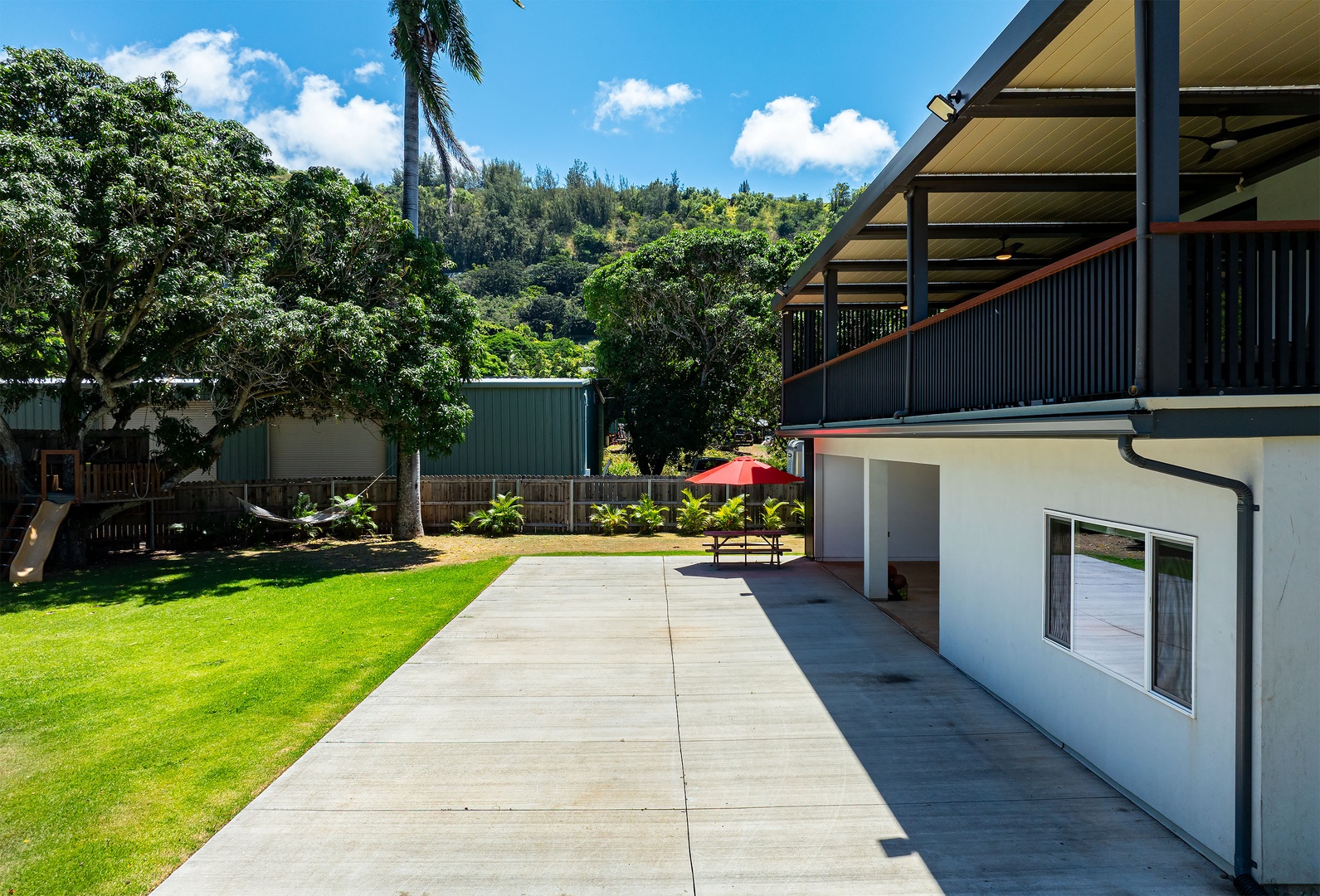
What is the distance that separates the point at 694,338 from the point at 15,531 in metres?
19.6

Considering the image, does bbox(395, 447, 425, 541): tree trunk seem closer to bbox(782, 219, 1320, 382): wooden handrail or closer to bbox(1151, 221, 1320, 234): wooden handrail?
bbox(782, 219, 1320, 382): wooden handrail

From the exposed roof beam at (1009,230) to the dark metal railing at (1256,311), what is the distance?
6.36m

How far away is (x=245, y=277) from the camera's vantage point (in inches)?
518

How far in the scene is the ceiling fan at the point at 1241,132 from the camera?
6836 mm

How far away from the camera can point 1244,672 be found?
4133 mm

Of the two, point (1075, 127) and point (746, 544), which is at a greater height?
point (1075, 127)

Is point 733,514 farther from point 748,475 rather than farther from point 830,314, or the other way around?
point 830,314

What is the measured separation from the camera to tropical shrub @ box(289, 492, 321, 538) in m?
17.3

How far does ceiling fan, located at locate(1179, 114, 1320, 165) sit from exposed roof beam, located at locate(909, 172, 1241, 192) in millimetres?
1154

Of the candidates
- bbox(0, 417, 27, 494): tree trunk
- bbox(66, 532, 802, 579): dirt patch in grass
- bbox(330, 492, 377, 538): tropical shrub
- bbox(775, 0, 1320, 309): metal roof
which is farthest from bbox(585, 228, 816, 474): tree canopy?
bbox(0, 417, 27, 494): tree trunk

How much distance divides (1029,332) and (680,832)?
4.49 m

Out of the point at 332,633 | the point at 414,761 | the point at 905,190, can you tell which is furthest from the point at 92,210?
the point at 905,190

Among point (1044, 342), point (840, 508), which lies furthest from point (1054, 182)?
point (840, 508)

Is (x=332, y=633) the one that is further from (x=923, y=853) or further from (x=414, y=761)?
(x=923, y=853)
